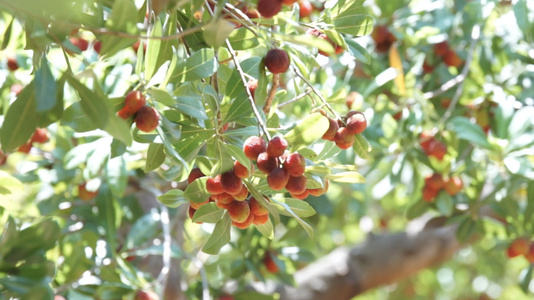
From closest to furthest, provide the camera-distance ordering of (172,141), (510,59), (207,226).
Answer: (172,141)
(207,226)
(510,59)

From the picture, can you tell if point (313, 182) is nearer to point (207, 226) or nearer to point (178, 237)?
point (207, 226)

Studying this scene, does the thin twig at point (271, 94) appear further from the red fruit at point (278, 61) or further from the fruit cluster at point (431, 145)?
the fruit cluster at point (431, 145)

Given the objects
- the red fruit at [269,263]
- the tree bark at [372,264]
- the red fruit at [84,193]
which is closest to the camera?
the red fruit at [84,193]

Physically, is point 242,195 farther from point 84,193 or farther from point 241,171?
point 84,193

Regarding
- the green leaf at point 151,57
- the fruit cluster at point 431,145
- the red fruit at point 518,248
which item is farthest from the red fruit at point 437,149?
the green leaf at point 151,57

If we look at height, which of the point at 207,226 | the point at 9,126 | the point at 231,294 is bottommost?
the point at 231,294

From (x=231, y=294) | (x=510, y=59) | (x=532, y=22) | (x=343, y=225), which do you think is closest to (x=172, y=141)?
(x=231, y=294)

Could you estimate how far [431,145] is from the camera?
2062mm

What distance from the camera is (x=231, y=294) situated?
2285mm

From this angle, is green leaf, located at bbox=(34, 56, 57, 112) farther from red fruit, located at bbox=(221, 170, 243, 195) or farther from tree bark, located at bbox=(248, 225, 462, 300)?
tree bark, located at bbox=(248, 225, 462, 300)

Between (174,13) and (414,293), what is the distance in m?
3.30

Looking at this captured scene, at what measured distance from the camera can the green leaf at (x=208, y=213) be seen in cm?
121

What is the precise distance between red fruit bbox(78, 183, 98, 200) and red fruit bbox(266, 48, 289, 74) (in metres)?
1.17

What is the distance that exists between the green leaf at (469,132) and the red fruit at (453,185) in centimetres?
21
